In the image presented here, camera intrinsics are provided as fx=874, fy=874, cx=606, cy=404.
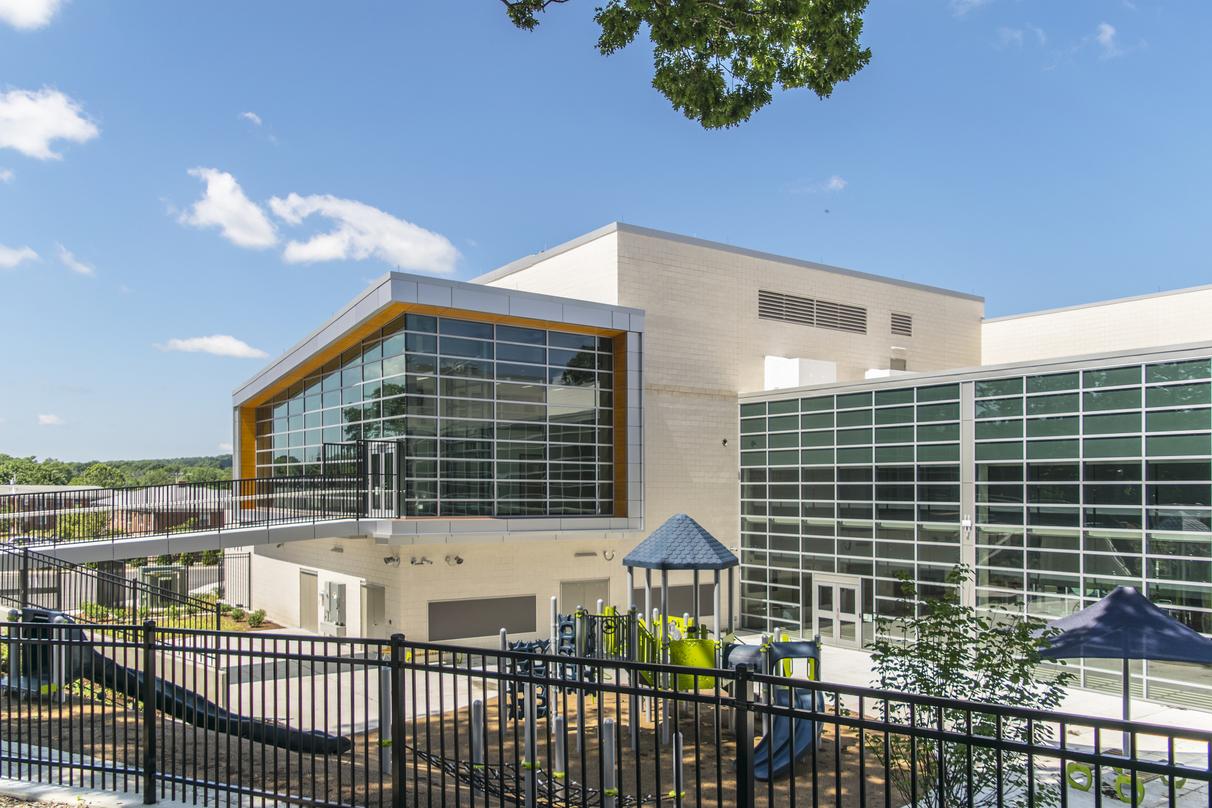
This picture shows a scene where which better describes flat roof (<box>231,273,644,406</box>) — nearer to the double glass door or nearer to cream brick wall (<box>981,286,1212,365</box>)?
the double glass door

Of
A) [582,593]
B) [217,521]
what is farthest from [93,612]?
[582,593]

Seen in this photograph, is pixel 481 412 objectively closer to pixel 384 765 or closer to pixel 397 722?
pixel 384 765

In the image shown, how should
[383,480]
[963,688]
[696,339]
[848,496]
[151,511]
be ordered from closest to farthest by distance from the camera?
1. [963,688]
2. [151,511]
3. [383,480]
4. [848,496]
5. [696,339]

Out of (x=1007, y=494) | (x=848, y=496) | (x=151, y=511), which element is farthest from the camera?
(x=848, y=496)

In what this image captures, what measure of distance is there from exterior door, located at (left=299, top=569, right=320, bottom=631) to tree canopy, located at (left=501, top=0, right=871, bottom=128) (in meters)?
19.4

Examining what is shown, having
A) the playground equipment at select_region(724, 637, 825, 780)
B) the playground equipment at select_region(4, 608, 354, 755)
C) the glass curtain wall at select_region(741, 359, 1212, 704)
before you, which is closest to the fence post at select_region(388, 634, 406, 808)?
the playground equipment at select_region(4, 608, 354, 755)

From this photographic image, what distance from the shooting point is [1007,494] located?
20078 millimetres

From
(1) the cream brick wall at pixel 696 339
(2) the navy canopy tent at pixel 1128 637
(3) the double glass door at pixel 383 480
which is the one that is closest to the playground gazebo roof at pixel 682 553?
(2) the navy canopy tent at pixel 1128 637

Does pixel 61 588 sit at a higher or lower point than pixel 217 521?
lower

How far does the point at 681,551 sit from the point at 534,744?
7830 mm

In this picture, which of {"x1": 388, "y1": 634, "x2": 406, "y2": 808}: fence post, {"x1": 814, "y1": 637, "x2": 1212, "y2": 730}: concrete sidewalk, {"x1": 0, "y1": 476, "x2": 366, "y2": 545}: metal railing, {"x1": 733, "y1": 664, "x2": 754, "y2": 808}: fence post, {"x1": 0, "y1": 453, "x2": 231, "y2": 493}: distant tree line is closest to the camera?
{"x1": 733, "y1": 664, "x2": 754, "y2": 808}: fence post

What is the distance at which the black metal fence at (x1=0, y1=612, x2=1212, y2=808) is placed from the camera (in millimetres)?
5051

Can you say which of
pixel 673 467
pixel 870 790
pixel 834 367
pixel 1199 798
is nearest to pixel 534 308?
pixel 673 467

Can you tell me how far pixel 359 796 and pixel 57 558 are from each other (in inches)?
466
